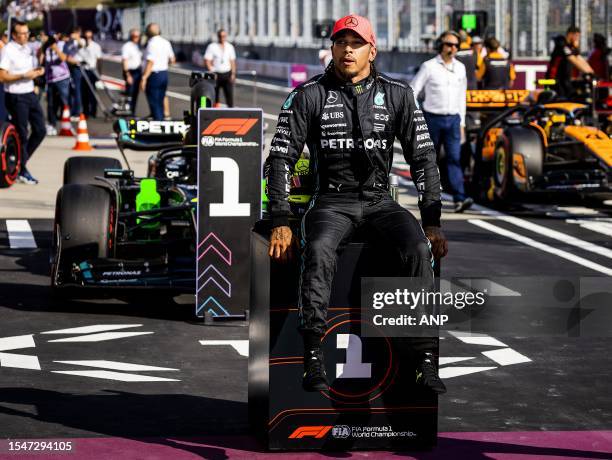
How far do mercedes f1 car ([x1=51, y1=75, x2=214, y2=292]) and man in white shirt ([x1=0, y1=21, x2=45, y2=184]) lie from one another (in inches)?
191

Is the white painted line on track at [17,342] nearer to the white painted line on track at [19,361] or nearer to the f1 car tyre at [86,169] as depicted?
the white painted line on track at [19,361]

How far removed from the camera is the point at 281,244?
6.46m

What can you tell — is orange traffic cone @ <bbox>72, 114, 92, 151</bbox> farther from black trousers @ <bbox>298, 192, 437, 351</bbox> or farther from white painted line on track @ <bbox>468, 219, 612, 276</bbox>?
black trousers @ <bbox>298, 192, 437, 351</bbox>

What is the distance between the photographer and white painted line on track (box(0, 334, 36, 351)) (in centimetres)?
902

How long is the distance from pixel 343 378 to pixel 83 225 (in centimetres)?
432

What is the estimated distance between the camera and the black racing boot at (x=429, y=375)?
639 cm

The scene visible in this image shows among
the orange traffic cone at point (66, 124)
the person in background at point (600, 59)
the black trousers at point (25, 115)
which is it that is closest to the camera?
the black trousers at point (25, 115)

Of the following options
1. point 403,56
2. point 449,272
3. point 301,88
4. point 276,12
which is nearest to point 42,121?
point 449,272

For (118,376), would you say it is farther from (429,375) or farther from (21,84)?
(21,84)

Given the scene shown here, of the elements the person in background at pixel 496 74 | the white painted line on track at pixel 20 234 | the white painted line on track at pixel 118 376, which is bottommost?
the white painted line on track at pixel 20 234

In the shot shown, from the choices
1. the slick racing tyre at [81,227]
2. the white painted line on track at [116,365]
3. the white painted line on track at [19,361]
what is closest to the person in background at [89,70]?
the slick racing tyre at [81,227]

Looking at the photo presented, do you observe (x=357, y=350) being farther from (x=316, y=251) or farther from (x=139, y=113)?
(x=139, y=113)

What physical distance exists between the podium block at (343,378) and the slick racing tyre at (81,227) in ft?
13.0

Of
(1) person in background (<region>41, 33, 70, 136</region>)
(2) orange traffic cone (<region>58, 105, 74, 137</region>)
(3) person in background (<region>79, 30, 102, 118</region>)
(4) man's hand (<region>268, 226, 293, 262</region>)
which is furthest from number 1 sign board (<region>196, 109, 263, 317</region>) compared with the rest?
(3) person in background (<region>79, 30, 102, 118</region>)
